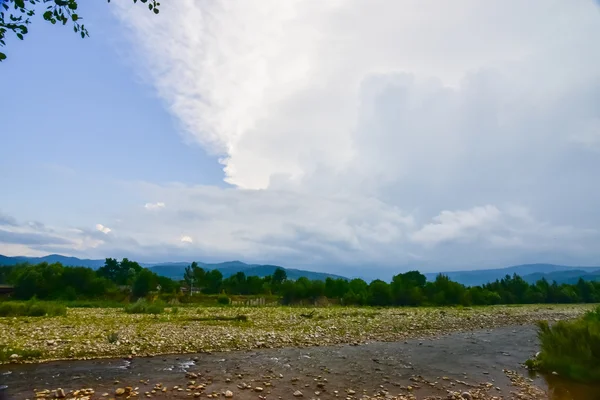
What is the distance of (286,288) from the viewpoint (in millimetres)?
71625

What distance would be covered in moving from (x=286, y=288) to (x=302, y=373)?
57349 millimetres

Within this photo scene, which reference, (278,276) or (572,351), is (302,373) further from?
(278,276)

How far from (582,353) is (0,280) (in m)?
120

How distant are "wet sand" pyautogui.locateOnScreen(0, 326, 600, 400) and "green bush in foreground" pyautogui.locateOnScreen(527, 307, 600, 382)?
2.74ft

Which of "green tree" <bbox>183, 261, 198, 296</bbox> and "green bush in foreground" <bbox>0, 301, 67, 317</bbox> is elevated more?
"green tree" <bbox>183, 261, 198, 296</bbox>

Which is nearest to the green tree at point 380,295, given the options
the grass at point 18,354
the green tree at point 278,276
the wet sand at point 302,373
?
the green tree at point 278,276

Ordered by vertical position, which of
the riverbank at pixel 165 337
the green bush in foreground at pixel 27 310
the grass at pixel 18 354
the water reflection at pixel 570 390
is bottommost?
the water reflection at pixel 570 390

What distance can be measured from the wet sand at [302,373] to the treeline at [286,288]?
51339 millimetres

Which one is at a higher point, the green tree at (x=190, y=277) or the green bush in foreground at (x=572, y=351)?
Result: the green tree at (x=190, y=277)

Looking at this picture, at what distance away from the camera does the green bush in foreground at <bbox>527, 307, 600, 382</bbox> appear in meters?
15.3

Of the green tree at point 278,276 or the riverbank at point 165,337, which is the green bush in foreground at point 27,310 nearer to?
the riverbank at point 165,337

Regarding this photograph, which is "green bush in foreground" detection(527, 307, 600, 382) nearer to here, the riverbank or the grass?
the riverbank

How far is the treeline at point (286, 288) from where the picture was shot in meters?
62.6

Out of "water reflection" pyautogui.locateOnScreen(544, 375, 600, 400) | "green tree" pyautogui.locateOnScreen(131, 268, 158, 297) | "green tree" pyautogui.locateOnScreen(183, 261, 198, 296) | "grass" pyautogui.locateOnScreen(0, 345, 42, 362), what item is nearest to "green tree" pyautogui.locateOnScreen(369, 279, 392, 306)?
"green tree" pyautogui.locateOnScreen(131, 268, 158, 297)
